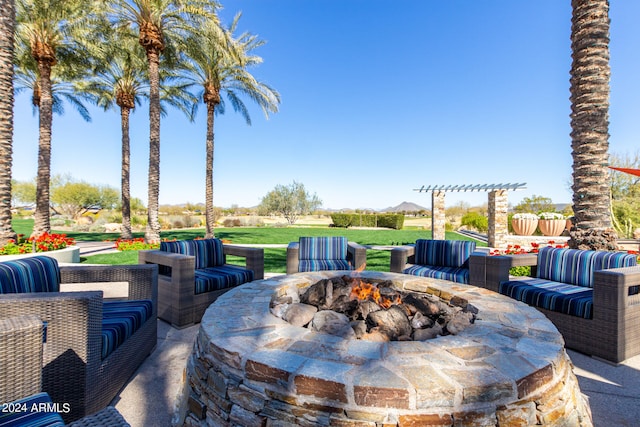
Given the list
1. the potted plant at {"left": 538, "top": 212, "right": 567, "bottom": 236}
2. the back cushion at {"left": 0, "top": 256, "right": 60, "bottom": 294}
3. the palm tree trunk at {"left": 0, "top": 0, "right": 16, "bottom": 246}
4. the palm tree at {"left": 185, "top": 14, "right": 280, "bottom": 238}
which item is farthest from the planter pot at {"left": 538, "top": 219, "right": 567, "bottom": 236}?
the palm tree trunk at {"left": 0, "top": 0, "right": 16, "bottom": 246}

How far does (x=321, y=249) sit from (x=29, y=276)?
364 centimetres

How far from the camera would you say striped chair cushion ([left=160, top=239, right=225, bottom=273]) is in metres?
4.03

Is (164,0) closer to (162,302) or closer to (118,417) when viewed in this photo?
(162,302)

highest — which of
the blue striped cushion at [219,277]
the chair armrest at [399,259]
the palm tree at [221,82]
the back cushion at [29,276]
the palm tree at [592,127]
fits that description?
the palm tree at [221,82]

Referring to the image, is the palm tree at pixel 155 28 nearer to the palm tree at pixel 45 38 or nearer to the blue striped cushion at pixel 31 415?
the palm tree at pixel 45 38

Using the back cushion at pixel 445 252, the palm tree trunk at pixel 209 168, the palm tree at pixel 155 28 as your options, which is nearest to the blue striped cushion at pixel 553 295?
the back cushion at pixel 445 252

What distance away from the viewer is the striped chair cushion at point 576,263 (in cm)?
323

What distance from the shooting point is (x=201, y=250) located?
4227 mm

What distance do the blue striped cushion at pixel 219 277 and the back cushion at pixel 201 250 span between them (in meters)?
0.12

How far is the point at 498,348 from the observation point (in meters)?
1.57

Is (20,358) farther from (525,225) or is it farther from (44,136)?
(525,225)

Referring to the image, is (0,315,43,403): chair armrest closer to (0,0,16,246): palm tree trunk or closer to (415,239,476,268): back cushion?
(415,239,476,268): back cushion

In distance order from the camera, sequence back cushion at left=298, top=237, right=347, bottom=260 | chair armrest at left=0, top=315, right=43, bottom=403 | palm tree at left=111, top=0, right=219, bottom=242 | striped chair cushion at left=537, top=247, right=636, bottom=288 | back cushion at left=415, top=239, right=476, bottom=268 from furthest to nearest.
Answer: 1. palm tree at left=111, top=0, right=219, bottom=242
2. back cushion at left=298, top=237, right=347, bottom=260
3. back cushion at left=415, top=239, right=476, bottom=268
4. striped chair cushion at left=537, top=247, right=636, bottom=288
5. chair armrest at left=0, top=315, right=43, bottom=403

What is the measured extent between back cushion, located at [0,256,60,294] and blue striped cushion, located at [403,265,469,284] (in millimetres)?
4053
